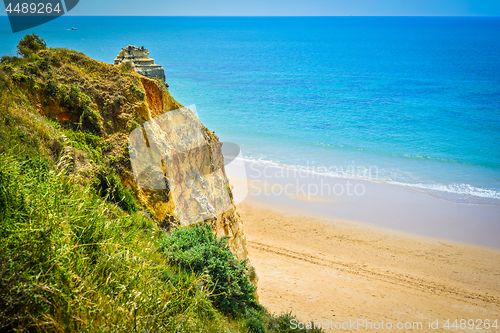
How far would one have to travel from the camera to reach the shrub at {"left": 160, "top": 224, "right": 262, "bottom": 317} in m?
5.68

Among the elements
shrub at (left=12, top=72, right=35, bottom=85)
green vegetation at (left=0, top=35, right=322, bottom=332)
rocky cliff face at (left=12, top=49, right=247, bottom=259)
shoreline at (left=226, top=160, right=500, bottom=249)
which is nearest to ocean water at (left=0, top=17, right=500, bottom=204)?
shoreline at (left=226, top=160, right=500, bottom=249)

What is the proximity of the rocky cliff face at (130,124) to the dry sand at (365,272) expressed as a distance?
16.7 ft

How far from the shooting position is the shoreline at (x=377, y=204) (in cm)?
1752

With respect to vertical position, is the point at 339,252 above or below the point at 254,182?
below

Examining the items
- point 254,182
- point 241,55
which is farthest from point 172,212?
point 241,55

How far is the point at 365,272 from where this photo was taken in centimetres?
1388

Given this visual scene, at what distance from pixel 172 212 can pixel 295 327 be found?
3717 millimetres

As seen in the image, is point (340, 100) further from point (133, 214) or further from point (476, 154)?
point (133, 214)

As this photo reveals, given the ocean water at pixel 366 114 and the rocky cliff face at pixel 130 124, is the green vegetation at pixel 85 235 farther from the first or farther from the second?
the ocean water at pixel 366 114

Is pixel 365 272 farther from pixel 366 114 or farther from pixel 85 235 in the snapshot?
pixel 366 114

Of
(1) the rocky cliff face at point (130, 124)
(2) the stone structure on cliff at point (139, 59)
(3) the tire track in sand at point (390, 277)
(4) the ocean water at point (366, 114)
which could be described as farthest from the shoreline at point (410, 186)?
(1) the rocky cliff face at point (130, 124)

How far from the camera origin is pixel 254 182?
23688mm

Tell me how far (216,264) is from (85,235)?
2.64 m

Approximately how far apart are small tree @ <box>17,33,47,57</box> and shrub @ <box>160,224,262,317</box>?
5.26m
